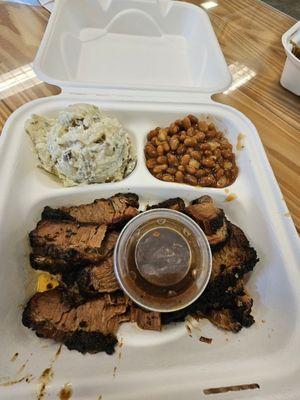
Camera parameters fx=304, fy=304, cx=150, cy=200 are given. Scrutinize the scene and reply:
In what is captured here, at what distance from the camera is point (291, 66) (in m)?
1.46

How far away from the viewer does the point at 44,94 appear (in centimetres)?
136

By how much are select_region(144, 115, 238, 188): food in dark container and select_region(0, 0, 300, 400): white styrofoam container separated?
0.04m

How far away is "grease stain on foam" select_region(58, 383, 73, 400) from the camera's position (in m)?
0.75

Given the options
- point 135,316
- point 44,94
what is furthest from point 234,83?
point 135,316

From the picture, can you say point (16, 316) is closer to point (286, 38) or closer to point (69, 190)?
point (69, 190)

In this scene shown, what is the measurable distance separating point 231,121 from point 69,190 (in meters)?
0.72

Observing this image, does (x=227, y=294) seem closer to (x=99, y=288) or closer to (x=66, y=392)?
(x=99, y=288)

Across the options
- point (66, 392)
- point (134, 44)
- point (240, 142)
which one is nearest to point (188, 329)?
point (66, 392)

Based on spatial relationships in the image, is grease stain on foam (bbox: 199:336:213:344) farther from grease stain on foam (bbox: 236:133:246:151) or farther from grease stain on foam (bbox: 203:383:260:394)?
grease stain on foam (bbox: 236:133:246:151)

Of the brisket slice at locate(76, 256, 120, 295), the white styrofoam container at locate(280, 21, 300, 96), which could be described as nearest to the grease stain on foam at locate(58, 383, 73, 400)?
the brisket slice at locate(76, 256, 120, 295)

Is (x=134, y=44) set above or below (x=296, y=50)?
above

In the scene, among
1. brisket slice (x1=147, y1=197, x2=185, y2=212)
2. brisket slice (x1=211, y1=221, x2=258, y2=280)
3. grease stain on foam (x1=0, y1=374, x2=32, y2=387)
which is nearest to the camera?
Result: grease stain on foam (x1=0, y1=374, x2=32, y2=387)

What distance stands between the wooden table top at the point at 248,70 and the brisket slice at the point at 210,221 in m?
0.27

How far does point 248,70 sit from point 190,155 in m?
0.75
